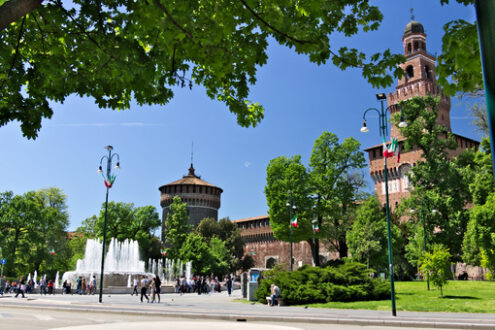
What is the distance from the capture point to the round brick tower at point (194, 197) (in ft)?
252

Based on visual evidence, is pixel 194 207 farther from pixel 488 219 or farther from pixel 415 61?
pixel 488 219

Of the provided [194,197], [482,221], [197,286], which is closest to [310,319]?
[482,221]

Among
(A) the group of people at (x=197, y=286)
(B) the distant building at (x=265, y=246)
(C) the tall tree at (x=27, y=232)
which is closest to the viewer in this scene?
(A) the group of people at (x=197, y=286)

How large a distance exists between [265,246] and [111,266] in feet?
109

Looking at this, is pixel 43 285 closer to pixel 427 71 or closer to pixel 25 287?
pixel 25 287

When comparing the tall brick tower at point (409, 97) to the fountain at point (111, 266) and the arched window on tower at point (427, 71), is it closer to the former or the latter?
the arched window on tower at point (427, 71)

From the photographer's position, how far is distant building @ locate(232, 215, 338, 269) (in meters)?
67.8

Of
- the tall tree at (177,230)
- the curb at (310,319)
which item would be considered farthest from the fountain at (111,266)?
the curb at (310,319)

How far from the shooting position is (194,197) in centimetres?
7738

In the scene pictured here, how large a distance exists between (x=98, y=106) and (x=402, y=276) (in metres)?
44.5

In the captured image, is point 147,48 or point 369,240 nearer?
point 147,48

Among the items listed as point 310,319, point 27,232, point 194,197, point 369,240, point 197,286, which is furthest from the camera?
point 194,197

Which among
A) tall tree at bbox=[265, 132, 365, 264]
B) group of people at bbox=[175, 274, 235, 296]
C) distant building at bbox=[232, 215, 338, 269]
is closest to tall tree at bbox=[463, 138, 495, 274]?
tall tree at bbox=[265, 132, 365, 264]

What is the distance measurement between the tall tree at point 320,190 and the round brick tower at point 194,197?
36551 mm
